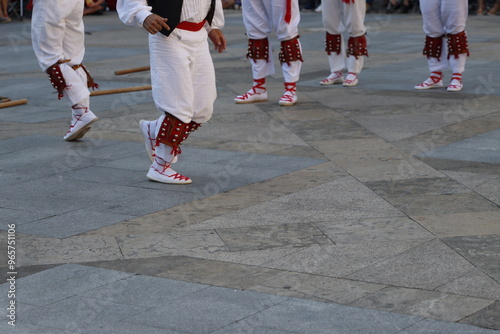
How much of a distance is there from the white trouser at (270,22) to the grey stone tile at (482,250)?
4785 millimetres

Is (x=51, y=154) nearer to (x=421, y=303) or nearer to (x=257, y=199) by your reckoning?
(x=257, y=199)

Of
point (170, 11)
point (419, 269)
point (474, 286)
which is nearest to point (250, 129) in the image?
point (170, 11)

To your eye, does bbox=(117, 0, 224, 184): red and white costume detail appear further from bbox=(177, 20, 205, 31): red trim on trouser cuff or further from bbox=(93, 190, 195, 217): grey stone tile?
bbox=(93, 190, 195, 217): grey stone tile

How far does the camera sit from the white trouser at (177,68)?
6.25 meters

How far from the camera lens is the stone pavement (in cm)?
407

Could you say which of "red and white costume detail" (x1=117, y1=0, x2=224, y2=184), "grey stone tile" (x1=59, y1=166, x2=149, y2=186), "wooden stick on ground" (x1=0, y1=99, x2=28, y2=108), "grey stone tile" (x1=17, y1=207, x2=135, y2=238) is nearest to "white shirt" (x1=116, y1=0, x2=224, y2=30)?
"red and white costume detail" (x1=117, y1=0, x2=224, y2=184)

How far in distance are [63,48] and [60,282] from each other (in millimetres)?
3947

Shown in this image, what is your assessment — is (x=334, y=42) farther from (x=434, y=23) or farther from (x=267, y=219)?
(x=267, y=219)

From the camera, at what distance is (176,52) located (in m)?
6.23

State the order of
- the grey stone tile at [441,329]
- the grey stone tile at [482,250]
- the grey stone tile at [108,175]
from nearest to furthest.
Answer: the grey stone tile at [441,329] → the grey stone tile at [482,250] → the grey stone tile at [108,175]

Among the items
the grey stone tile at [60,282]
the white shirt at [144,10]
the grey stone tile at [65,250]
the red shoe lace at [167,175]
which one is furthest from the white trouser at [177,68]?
the grey stone tile at [60,282]

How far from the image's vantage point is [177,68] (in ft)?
20.5

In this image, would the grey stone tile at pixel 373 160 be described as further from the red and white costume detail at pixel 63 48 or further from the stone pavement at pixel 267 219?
the red and white costume detail at pixel 63 48

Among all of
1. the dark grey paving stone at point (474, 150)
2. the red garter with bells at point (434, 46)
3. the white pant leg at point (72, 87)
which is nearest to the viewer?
the dark grey paving stone at point (474, 150)
